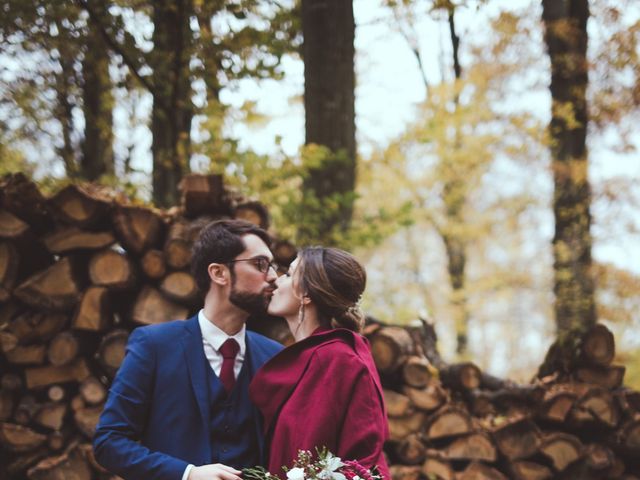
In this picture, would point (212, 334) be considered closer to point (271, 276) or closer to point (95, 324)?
point (271, 276)

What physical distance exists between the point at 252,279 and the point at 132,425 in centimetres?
68

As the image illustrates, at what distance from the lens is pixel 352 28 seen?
494 cm

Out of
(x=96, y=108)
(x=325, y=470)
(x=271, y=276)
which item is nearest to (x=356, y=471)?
(x=325, y=470)

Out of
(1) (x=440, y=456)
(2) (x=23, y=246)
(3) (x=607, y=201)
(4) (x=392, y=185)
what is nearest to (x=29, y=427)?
(2) (x=23, y=246)

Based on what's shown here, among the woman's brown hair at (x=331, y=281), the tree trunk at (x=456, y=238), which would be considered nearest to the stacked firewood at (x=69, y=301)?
the woman's brown hair at (x=331, y=281)

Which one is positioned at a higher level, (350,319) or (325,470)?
(350,319)

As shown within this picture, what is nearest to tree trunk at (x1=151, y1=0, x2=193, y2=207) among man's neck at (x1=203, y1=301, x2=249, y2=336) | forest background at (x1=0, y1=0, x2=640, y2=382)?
forest background at (x1=0, y1=0, x2=640, y2=382)

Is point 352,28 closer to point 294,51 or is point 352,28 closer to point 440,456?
point 294,51

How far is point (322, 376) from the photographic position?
2160 mm

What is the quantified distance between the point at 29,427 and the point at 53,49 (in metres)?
3.17

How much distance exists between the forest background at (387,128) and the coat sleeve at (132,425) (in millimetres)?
2305

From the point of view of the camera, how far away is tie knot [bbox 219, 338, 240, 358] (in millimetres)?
2391

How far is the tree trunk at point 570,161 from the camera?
22.6 ft

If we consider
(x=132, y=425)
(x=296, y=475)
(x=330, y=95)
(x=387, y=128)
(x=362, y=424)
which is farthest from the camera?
(x=387, y=128)
